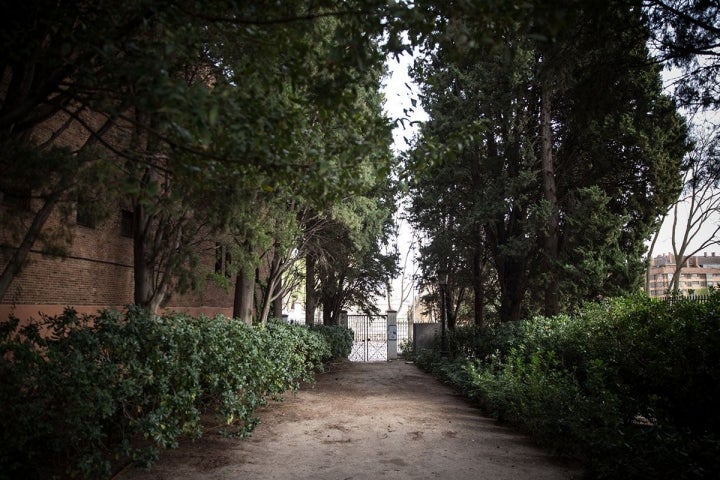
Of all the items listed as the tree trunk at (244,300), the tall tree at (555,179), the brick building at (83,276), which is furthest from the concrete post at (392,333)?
the brick building at (83,276)

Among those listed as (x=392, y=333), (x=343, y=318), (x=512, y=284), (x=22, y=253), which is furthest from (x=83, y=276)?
(x=392, y=333)

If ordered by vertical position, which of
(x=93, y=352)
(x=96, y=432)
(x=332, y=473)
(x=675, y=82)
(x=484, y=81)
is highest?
(x=484, y=81)

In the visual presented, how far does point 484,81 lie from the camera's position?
1548 cm

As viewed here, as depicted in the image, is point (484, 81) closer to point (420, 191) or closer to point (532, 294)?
point (420, 191)

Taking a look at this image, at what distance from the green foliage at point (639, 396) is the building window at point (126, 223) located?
8.90 metres

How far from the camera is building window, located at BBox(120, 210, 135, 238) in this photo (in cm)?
1119

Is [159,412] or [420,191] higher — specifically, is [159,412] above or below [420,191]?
below

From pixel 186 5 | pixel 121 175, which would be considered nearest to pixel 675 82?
A: pixel 186 5

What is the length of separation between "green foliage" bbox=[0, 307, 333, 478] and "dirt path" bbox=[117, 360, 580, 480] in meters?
0.41

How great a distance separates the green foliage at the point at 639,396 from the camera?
4.43 metres

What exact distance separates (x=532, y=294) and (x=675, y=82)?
12.4m

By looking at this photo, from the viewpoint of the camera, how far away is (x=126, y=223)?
452 inches

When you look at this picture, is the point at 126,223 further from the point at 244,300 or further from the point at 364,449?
the point at 364,449

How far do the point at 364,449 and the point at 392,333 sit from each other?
21.9 metres
